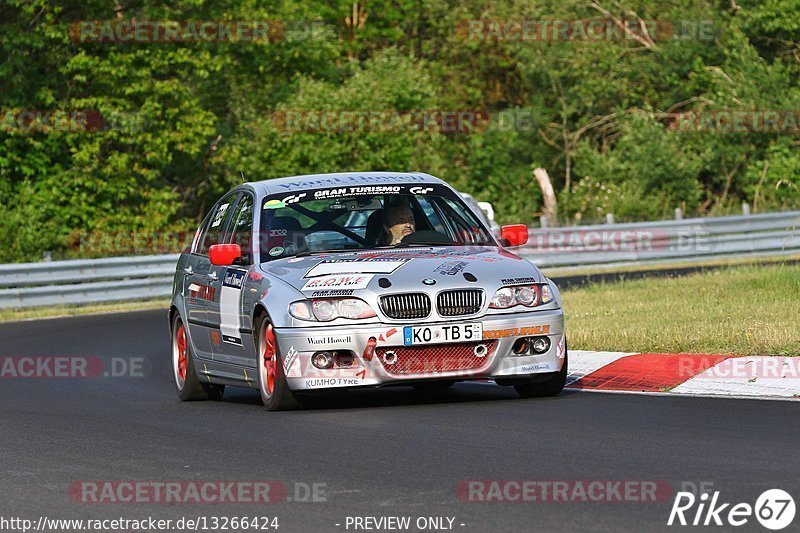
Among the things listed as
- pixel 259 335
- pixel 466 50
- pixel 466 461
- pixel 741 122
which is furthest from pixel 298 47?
pixel 466 461

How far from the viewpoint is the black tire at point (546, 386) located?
1043 centimetres

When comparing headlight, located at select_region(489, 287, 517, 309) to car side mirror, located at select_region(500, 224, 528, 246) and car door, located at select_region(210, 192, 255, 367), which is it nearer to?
car side mirror, located at select_region(500, 224, 528, 246)

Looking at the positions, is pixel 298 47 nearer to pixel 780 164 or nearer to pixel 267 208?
→ pixel 780 164

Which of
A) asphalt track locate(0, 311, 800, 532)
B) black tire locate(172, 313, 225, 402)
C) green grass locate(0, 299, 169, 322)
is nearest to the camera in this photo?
asphalt track locate(0, 311, 800, 532)

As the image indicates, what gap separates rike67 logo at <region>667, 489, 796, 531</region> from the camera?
6.01 meters

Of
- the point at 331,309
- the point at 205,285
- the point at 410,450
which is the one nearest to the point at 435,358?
the point at 331,309

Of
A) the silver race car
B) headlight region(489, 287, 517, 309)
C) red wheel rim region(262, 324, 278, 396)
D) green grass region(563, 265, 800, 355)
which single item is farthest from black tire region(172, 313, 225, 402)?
green grass region(563, 265, 800, 355)

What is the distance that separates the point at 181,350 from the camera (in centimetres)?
1240

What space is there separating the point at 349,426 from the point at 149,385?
4.75 meters

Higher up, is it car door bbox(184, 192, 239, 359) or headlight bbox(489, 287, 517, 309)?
headlight bbox(489, 287, 517, 309)

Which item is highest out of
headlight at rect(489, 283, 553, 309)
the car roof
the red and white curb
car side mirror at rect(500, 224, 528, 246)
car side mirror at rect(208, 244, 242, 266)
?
the car roof

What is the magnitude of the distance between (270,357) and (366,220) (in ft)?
4.62

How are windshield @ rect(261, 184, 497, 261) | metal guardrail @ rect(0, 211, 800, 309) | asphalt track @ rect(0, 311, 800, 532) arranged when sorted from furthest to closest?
metal guardrail @ rect(0, 211, 800, 309) < windshield @ rect(261, 184, 497, 261) < asphalt track @ rect(0, 311, 800, 532)

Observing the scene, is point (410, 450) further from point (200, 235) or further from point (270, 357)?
point (200, 235)
